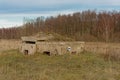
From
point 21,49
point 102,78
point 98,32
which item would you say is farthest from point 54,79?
point 98,32

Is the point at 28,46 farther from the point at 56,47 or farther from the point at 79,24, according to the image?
the point at 79,24

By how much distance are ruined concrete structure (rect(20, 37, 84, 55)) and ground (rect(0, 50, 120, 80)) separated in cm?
54

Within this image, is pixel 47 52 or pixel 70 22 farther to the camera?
pixel 70 22

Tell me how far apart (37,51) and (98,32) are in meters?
25.1

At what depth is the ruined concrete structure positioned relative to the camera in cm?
1556

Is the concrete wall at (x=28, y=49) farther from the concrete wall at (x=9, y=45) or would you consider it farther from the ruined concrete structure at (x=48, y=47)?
the concrete wall at (x=9, y=45)

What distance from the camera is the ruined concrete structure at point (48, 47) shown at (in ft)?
51.1

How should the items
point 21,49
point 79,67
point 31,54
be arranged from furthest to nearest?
point 21,49 → point 31,54 → point 79,67

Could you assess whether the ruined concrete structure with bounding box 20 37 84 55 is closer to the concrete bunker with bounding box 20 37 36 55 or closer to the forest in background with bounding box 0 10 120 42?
the concrete bunker with bounding box 20 37 36 55

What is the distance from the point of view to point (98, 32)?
39.8 meters

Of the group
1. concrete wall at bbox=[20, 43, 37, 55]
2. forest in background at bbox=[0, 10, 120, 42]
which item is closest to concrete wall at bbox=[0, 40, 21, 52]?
concrete wall at bbox=[20, 43, 37, 55]

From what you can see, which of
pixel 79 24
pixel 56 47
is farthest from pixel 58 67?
pixel 79 24

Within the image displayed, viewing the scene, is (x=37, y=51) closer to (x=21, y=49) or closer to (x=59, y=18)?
(x=21, y=49)

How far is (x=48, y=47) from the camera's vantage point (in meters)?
15.7
